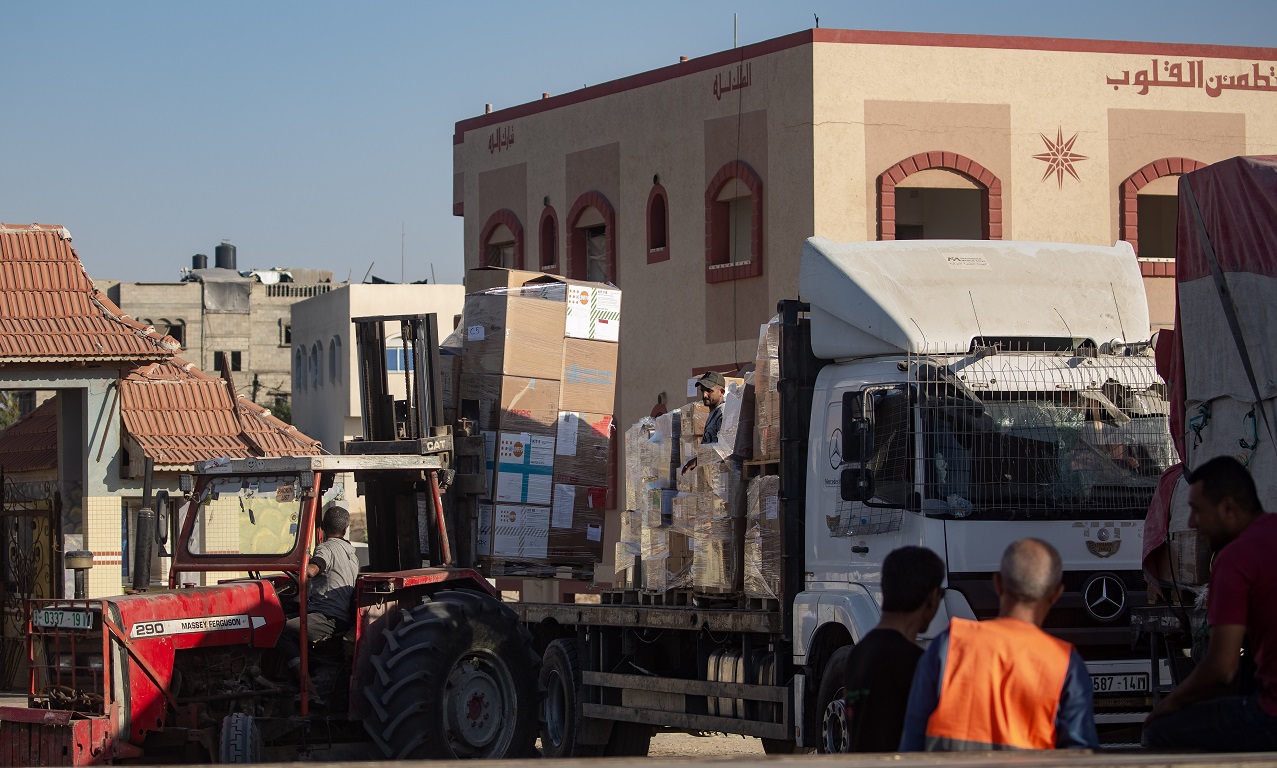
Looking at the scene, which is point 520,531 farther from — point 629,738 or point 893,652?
point 893,652

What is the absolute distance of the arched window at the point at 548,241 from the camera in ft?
101

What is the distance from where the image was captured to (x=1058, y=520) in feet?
32.2

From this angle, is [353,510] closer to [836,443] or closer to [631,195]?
[631,195]

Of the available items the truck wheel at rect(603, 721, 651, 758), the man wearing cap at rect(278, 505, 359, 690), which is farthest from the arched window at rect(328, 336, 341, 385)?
the man wearing cap at rect(278, 505, 359, 690)

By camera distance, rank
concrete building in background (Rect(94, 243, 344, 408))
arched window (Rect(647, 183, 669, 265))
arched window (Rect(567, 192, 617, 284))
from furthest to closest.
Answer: concrete building in background (Rect(94, 243, 344, 408)), arched window (Rect(567, 192, 617, 284)), arched window (Rect(647, 183, 669, 265))

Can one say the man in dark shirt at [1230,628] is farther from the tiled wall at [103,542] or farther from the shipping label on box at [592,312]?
A: the tiled wall at [103,542]

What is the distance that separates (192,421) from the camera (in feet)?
76.3

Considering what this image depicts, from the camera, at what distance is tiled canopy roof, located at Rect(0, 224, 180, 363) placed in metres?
20.4

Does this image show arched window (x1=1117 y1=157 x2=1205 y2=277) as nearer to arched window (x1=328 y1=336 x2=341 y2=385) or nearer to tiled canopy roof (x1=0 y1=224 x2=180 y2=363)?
tiled canopy roof (x1=0 y1=224 x2=180 y2=363)

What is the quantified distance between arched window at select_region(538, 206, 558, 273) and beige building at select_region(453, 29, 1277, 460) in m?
2.52

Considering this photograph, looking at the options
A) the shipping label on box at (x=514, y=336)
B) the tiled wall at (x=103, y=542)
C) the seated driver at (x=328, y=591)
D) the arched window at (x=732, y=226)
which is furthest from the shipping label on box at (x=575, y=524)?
the arched window at (x=732, y=226)

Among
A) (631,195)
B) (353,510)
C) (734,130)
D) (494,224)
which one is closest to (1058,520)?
(734,130)

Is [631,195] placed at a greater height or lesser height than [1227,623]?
greater

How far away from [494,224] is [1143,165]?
40.2 ft
